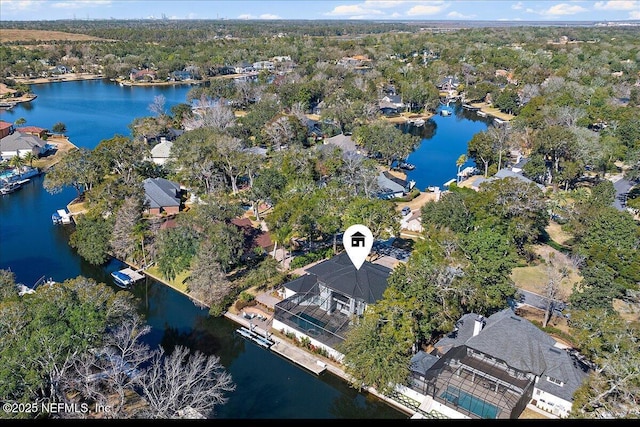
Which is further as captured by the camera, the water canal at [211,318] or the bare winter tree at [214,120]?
the bare winter tree at [214,120]

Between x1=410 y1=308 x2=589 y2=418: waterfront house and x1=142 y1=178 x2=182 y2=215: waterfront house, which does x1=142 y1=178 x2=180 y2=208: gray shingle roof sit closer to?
x1=142 y1=178 x2=182 y2=215: waterfront house

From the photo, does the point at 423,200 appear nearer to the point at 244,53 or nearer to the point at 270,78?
the point at 270,78

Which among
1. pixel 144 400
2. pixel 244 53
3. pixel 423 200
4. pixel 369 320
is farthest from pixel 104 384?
pixel 244 53

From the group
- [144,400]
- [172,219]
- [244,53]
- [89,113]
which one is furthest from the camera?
[244,53]

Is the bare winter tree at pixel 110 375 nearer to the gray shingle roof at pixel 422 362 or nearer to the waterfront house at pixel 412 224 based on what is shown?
the gray shingle roof at pixel 422 362

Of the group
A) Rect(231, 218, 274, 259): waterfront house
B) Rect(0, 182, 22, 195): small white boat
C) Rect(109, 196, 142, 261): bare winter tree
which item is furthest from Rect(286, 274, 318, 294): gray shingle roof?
Rect(0, 182, 22, 195): small white boat

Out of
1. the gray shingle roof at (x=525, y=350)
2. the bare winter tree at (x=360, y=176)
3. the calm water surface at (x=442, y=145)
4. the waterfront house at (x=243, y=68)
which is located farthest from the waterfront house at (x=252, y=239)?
the waterfront house at (x=243, y=68)

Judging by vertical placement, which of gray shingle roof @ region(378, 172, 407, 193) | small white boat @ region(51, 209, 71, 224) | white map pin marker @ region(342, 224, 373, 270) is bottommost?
small white boat @ region(51, 209, 71, 224)
